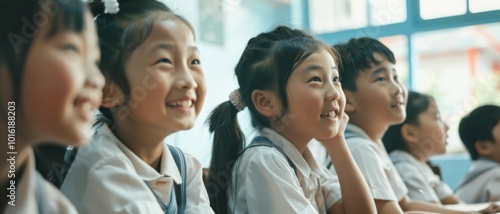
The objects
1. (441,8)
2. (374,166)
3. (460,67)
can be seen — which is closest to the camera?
(374,166)

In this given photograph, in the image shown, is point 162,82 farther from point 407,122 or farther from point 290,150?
point 407,122

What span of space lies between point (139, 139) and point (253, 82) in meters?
0.37

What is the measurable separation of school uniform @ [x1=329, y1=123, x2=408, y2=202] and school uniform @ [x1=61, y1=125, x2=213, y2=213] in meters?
0.63

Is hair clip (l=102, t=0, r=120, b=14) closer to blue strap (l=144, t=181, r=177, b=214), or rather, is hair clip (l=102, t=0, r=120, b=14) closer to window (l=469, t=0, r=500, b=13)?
blue strap (l=144, t=181, r=177, b=214)

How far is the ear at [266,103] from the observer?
121cm

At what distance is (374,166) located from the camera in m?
1.41

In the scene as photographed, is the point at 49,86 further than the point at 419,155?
No

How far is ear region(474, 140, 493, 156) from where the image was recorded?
7.19 feet

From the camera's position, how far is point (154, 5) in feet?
3.18

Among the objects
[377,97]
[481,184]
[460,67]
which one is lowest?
[481,184]

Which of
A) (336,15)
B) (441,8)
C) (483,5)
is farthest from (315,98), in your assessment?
(336,15)

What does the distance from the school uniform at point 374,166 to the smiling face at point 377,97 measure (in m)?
0.05

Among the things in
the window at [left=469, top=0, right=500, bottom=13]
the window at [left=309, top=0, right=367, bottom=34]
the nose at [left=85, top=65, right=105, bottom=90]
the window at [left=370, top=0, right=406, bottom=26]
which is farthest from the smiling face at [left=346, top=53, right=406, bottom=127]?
the window at [left=309, top=0, right=367, bottom=34]

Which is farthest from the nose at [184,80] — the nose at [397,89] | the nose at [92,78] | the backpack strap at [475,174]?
the backpack strap at [475,174]
